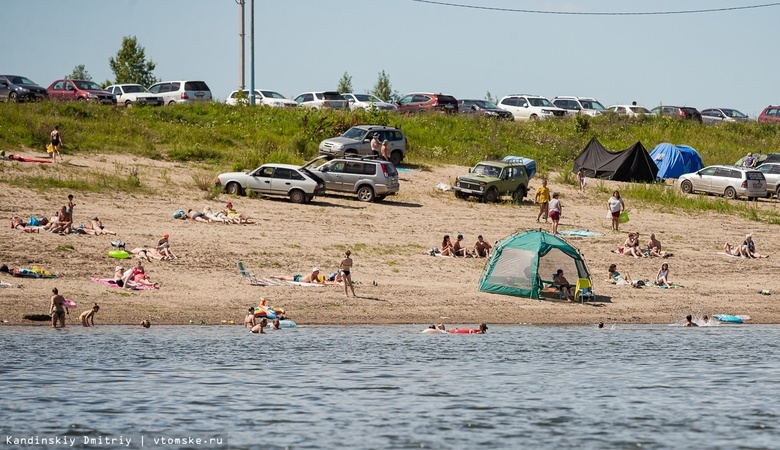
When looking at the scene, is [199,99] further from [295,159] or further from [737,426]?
[737,426]

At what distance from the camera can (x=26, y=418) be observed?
19562mm

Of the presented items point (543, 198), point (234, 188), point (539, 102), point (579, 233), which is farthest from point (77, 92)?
point (579, 233)

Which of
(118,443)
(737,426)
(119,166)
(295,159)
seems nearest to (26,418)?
(118,443)

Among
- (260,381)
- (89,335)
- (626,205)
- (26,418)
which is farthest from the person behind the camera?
(626,205)

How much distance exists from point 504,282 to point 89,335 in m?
11.1

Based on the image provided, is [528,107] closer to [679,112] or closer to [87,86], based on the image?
[679,112]

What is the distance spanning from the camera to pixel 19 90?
52844 mm

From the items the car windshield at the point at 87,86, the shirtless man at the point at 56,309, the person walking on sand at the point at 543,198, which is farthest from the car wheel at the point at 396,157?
the shirtless man at the point at 56,309

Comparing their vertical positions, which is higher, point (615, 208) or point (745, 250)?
point (615, 208)

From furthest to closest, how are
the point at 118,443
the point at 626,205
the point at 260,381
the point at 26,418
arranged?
the point at 626,205 → the point at 260,381 → the point at 26,418 → the point at 118,443

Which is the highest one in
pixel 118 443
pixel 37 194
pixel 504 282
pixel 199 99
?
pixel 199 99

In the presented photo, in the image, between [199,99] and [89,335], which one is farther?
[199,99]

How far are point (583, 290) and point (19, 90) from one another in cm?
3323

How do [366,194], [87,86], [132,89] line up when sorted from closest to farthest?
[366,194]
[87,86]
[132,89]
